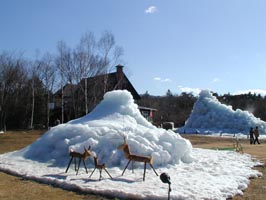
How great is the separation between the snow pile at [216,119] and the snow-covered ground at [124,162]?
85.4 ft

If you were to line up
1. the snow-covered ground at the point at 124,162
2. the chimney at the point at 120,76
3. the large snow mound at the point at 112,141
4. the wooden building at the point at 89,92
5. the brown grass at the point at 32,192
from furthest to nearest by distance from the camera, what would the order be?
the chimney at the point at 120,76
the wooden building at the point at 89,92
the large snow mound at the point at 112,141
the snow-covered ground at the point at 124,162
the brown grass at the point at 32,192

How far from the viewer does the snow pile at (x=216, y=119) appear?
41.0 m

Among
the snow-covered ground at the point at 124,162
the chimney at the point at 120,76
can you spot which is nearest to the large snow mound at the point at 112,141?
the snow-covered ground at the point at 124,162

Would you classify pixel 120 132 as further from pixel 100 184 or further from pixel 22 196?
pixel 22 196

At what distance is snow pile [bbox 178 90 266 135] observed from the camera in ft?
135

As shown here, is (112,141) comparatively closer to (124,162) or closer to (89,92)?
(124,162)

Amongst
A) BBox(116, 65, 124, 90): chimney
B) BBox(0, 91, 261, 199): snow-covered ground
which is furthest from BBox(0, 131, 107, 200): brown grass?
BBox(116, 65, 124, 90): chimney

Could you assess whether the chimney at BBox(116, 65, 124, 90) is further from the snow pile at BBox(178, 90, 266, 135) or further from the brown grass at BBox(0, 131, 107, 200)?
the brown grass at BBox(0, 131, 107, 200)

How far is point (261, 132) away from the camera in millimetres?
40625

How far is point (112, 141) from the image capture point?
1264cm

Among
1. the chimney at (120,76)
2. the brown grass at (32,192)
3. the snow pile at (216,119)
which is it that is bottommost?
the brown grass at (32,192)

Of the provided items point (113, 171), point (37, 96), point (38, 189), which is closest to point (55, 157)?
point (113, 171)

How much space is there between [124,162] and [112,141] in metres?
1.01

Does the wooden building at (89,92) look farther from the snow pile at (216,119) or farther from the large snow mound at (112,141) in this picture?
the large snow mound at (112,141)
